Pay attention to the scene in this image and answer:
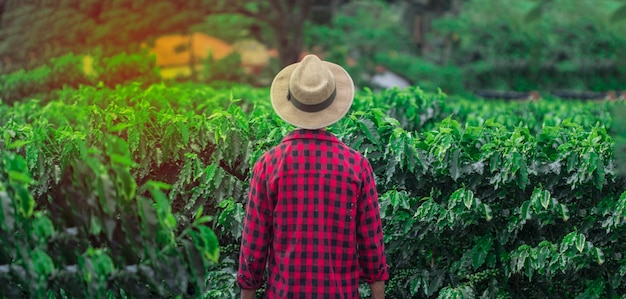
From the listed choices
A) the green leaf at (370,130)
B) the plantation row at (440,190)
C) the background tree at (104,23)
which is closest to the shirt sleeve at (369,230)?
the plantation row at (440,190)

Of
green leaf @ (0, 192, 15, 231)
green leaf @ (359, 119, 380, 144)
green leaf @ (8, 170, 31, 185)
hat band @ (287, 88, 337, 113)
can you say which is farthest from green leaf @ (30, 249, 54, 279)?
green leaf @ (359, 119, 380, 144)

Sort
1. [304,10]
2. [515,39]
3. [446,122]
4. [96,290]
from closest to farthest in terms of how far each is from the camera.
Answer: [96,290] < [446,122] < [304,10] < [515,39]

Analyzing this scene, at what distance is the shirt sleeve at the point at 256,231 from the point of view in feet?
11.8

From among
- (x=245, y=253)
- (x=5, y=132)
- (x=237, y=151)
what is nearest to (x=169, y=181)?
(x=237, y=151)

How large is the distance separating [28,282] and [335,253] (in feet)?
4.30

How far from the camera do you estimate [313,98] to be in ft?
11.6

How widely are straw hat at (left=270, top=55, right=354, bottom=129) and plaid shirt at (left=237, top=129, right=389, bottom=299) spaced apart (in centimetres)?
8

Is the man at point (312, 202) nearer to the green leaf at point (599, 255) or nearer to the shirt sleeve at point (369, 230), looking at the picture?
the shirt sleeve at point (369, 230)

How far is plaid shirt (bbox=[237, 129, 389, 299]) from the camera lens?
3.56m

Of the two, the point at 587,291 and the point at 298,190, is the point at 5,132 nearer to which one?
the point at 298,190

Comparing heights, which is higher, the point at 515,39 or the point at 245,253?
the point at 245,253

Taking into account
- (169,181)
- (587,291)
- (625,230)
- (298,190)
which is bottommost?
(587,291)

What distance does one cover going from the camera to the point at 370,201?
363 centimetres

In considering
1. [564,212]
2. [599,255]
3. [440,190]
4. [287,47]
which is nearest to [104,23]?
[287,47]
